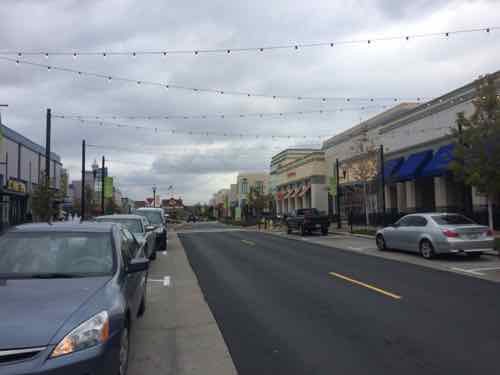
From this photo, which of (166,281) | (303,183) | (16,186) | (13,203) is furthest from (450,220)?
(303,183)

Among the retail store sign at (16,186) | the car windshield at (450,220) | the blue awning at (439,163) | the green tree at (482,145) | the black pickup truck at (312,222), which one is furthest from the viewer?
the retail store sign at (16,186)

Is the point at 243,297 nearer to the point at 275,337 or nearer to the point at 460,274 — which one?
the point at 275,337

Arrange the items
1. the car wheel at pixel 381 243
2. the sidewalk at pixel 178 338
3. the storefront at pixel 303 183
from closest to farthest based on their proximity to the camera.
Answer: the sidewalk at pixel 178 338 < the car wheel at pixel 381 243 < the storefront at pixel 303 183

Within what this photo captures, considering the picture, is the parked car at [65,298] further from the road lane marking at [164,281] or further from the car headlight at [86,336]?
the road lane marking at [164,281]

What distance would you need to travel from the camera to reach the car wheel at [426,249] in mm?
15154

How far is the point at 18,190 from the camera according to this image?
32281 mm

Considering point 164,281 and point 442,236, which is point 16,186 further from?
point 442,236

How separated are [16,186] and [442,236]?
91.5 ft

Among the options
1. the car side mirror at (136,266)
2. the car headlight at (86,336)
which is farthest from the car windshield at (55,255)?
the car headlight at (86,336)

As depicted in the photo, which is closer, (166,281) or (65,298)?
(65,298)

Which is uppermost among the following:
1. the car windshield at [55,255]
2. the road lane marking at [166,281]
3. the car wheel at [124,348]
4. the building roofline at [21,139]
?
the building roofline at [21,139]

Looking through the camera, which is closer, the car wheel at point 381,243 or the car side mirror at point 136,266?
the car side mirror at point 136,266

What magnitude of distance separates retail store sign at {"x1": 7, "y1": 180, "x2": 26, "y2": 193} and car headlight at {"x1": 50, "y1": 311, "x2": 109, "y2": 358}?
98.2 feet

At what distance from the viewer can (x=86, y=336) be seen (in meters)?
3.79
